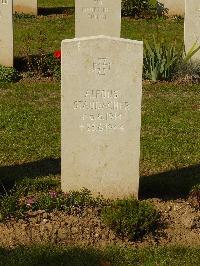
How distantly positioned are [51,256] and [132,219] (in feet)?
2.66

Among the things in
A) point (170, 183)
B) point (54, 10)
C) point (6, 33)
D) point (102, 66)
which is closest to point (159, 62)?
point (6, 33)

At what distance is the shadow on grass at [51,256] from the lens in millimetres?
6008

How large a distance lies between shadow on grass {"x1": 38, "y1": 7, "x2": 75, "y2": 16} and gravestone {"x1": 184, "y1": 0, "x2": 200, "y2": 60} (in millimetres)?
7333

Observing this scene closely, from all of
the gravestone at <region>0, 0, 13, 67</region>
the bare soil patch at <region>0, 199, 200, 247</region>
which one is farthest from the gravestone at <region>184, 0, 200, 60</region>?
the bare soil patch at <region>0, 199, 200, 247</region>

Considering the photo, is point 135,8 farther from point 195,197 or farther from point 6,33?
point 195,197

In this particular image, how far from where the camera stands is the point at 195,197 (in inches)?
282

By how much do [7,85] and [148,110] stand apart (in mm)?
2714

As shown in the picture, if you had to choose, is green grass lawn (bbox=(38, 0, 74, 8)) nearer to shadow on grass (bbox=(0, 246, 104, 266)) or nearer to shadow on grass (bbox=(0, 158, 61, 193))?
shadow on grass (bbox=(0, 158, 61, 193))

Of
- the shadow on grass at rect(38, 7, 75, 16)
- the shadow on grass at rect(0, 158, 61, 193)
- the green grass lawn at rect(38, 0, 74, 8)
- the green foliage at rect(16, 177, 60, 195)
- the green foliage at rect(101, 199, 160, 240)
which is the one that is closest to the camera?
the green foliage at rect(101, 199, 160, 240)

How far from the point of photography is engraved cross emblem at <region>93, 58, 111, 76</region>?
6.86 metres

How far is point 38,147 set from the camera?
9148 mm

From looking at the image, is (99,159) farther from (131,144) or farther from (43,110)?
(43,110)

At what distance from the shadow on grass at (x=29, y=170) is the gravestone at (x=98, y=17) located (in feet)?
16.5

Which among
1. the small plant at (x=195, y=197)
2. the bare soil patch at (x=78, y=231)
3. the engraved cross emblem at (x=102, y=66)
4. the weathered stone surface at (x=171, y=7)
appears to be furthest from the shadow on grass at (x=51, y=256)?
the weathered stone surface at (x=171, y=7)
